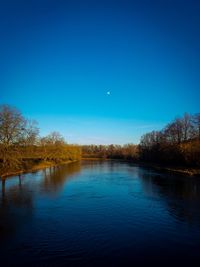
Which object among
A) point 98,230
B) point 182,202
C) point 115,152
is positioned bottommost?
point 182,202

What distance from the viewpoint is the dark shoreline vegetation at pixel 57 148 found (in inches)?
1725

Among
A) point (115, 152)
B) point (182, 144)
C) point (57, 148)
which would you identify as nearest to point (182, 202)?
point (182, 144)

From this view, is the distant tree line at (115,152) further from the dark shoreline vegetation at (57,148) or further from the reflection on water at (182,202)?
the reflection on water at (182,202)

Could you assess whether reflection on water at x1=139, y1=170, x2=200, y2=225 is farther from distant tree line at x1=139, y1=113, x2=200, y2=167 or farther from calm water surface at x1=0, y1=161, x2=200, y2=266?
distant tree line at x1=139, y1=113, x2=200, y2=167

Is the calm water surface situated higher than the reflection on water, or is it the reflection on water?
the calm water surface

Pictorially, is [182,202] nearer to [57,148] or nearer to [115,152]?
[57,148]

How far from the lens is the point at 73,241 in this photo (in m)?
13.8

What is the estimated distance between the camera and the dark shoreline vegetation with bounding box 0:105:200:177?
144 ft

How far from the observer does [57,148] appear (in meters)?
88.2

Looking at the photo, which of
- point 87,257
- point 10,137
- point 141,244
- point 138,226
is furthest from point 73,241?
point 10,137

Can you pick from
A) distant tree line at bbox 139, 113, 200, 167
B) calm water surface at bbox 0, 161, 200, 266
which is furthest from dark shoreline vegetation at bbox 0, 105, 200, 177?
calm water surface at bbox 0, 161, 200, 266

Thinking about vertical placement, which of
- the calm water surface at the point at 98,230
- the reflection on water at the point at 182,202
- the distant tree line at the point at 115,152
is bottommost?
the reflection on water at the point at 182,202

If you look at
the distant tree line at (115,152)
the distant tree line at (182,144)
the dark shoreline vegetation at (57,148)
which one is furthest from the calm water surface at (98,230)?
the distant tree line at (115,152)

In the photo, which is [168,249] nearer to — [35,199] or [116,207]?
[116,207]
